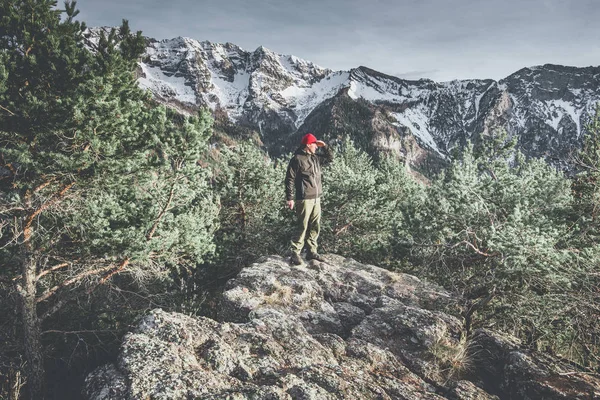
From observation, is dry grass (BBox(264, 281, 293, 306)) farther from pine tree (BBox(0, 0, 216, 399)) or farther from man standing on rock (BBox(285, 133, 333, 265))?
pine tree (BBox(0, 0, 216, 399))

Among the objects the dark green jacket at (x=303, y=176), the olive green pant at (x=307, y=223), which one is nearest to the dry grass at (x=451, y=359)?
the olive green pant at (x=307, y=223)

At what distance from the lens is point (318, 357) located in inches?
184

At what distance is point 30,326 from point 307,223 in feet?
22.9

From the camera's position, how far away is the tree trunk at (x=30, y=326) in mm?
7176

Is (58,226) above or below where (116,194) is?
below

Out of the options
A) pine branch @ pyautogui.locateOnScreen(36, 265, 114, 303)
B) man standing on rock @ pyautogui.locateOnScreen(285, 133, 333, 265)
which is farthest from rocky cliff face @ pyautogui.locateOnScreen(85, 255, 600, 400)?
pine branch @ pyautogui.locateOnScreen(36, 265, 114, 303)

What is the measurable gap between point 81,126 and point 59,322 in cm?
626

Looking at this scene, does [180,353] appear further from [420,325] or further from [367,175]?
[367,175]

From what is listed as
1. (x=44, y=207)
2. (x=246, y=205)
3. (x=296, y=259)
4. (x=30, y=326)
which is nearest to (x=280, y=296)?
(x=296, y=259)

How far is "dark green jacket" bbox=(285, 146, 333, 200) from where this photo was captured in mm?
7816

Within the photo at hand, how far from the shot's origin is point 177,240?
8.55 m

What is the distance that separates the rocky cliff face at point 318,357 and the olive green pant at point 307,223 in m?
1.36

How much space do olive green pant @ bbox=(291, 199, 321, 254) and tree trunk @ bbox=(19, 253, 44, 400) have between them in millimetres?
6348

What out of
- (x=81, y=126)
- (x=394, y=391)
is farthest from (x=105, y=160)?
(x=394, y=391)
